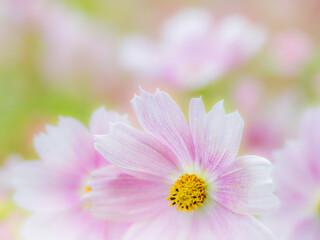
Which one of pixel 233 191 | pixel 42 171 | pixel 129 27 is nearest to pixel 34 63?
pixel 129 27

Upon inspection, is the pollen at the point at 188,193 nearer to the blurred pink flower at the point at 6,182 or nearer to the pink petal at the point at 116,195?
the pink petal at the point at 116,195

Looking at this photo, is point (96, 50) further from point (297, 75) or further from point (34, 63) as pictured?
point (297, 75)

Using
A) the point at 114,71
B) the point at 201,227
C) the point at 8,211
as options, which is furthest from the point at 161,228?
the point at 114,71

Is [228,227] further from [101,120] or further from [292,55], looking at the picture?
[292,55]

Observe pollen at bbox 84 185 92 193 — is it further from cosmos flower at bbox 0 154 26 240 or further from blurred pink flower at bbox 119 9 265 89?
blurred pink flower at bbox 119 9 265 89

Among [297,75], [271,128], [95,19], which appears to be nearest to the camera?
[271,128]

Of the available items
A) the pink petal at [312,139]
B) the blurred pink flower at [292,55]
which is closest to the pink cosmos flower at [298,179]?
the pink petal at [312,139]
